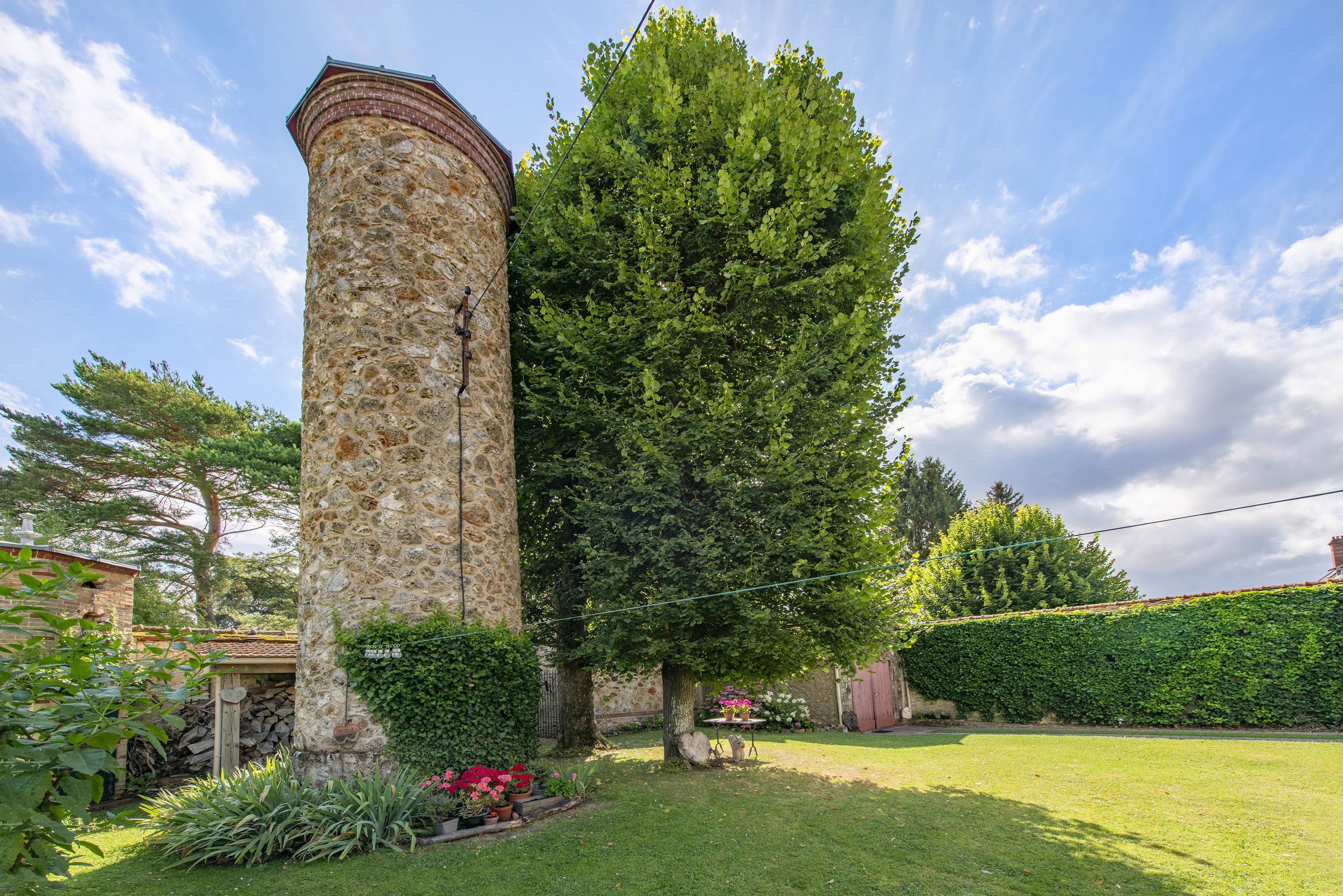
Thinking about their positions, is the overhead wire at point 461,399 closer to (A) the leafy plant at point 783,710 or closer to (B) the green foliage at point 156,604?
(A) the leafy plant at point 783,710

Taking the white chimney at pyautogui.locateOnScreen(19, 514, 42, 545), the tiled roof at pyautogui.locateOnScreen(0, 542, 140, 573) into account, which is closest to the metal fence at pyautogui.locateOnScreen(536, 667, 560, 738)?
the tiled roof at pyautogui.locateOnScreen(0, 542, 140, 573)

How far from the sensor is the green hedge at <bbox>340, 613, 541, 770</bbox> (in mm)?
6664

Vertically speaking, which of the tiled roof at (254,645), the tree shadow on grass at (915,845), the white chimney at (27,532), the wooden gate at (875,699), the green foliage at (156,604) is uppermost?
the white chimney at (27,532)

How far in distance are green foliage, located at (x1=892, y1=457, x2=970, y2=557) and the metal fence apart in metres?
23.9

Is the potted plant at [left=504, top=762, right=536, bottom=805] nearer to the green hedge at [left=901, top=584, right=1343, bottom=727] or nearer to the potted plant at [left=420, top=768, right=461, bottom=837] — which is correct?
the potted plant at [left=420, top=768, right=461, bottom=837]

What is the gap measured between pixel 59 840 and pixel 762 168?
9022 mm

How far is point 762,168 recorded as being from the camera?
8.73m

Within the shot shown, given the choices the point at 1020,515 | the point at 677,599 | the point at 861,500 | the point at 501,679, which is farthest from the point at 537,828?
the point at 1020,515

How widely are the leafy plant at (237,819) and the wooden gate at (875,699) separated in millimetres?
11935

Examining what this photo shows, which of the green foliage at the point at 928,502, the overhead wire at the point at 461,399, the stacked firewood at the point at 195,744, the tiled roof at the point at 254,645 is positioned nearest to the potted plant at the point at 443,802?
the overhead wire at the point at 461,399

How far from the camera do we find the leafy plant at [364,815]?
18.7ft

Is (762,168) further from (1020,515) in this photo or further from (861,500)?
(1020,515)

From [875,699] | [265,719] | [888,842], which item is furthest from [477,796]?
[875,699]

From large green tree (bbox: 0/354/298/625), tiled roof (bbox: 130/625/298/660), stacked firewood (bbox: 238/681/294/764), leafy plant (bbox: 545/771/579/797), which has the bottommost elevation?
leafy plant (bbox: 545/771/579/797)
